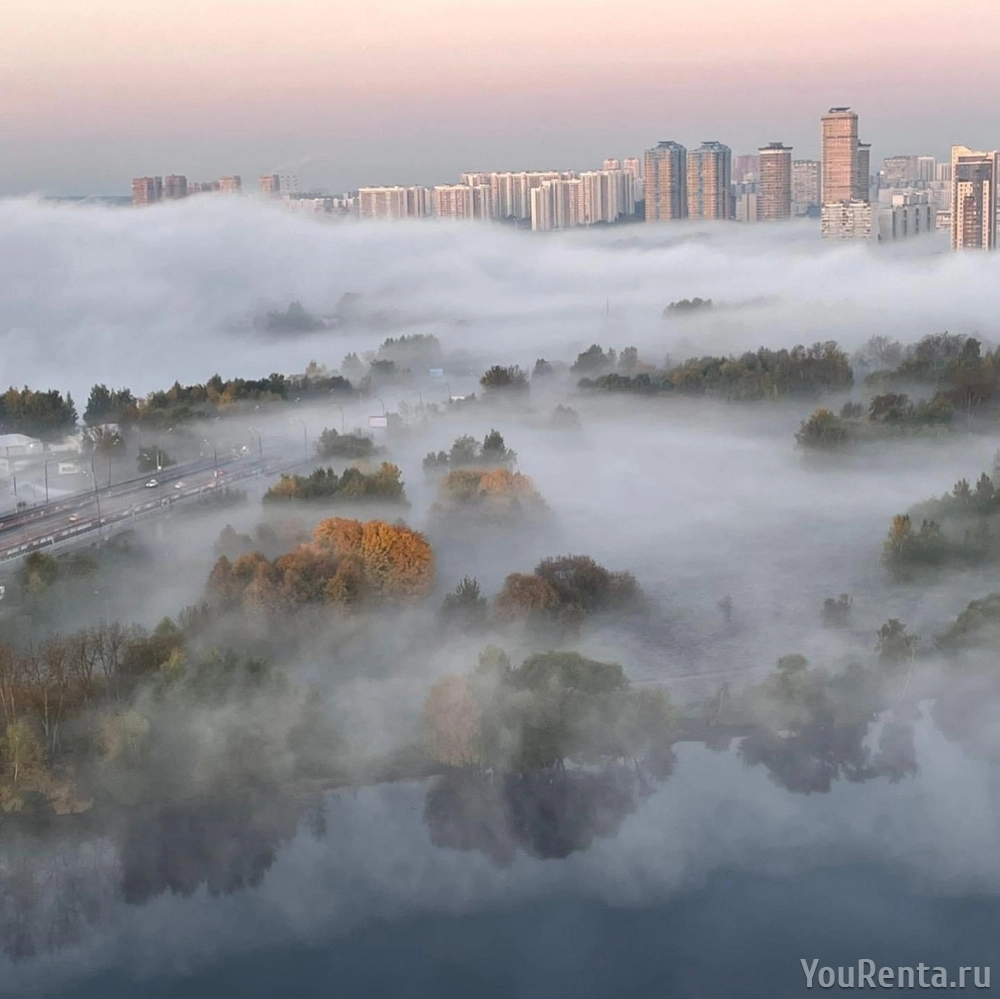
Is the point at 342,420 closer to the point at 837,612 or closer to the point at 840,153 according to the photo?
the point at 837,612

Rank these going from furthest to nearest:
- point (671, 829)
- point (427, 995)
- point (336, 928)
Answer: point (671, 829) → point (336, 928) → point (427, 995)

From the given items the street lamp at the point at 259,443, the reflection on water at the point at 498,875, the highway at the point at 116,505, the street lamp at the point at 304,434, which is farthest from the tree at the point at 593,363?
the reflection on water at the point at 498,875

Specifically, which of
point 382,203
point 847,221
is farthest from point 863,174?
point 382,203

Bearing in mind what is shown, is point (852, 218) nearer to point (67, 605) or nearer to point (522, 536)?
point (522, 536)

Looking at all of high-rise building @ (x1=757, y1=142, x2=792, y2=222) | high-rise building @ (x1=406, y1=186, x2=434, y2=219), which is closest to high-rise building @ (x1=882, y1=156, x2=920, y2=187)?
high-rise building @ (x1=757, y1=142, x2=792, y2=222)

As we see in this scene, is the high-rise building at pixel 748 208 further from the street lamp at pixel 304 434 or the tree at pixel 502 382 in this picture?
the street lamp at pixel 304 434

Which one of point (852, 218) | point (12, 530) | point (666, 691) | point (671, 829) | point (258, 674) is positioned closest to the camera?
point (671, 829)

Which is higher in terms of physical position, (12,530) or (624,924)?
(12,530)

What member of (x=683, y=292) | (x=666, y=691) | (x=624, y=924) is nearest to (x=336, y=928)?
(x=624, y=924)
